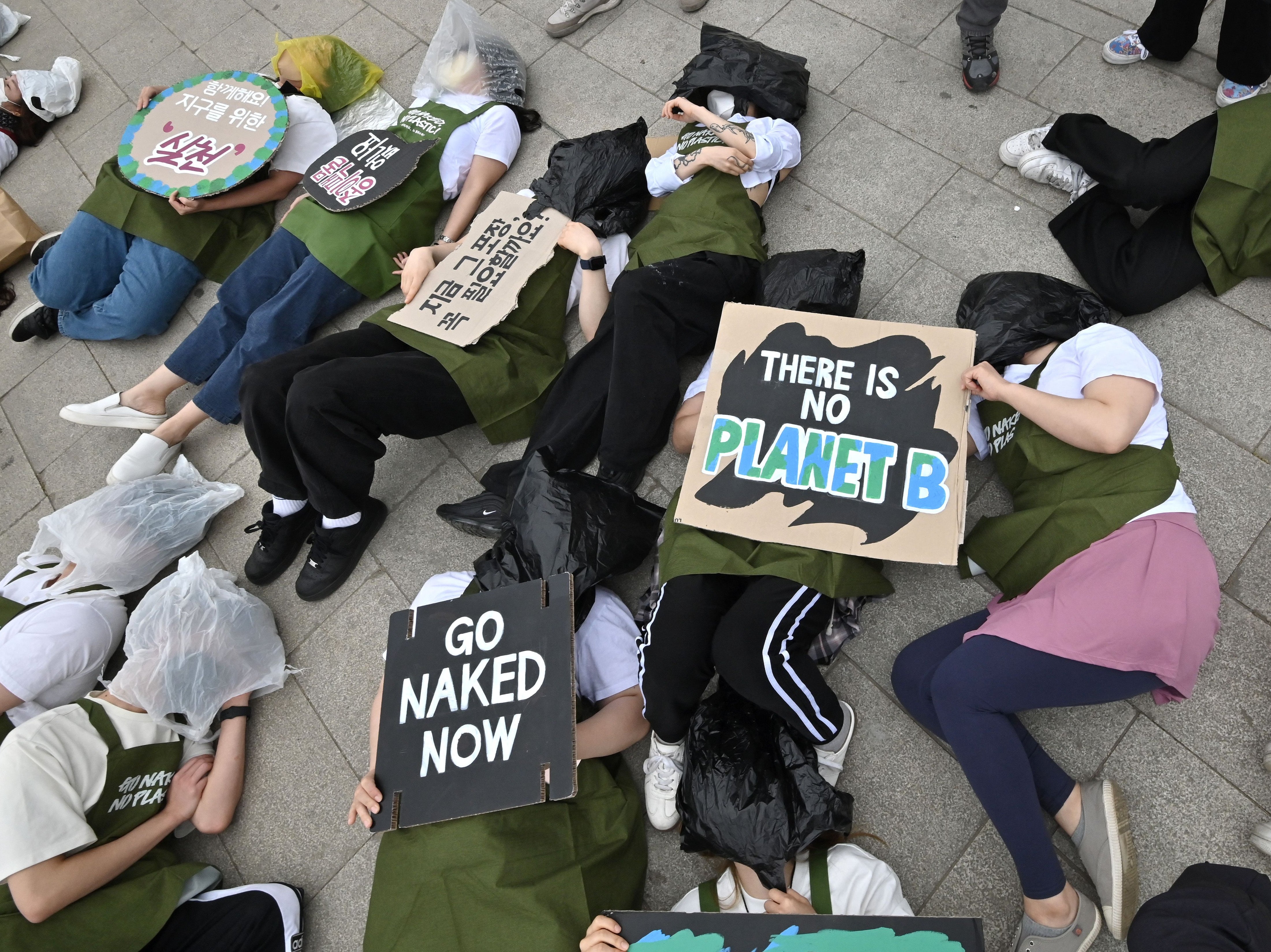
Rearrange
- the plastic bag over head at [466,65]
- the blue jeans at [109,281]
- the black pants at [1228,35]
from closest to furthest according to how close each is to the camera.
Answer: the black pants at [1228,35] → the blue jeans at [109,281] → the plastic bag over head at [466,65]

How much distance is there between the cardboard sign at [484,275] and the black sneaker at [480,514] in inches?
21.3

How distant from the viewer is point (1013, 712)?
6.42 ft

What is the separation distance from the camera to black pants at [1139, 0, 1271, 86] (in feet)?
8.61

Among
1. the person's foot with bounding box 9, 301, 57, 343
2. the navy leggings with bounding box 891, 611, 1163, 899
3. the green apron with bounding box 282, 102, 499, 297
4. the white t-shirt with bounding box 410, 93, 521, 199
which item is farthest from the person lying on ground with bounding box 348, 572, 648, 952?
the person's foot with bounding box 9, 301, 57, 343

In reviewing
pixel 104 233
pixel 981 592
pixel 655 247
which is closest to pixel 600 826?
pixel 981 592

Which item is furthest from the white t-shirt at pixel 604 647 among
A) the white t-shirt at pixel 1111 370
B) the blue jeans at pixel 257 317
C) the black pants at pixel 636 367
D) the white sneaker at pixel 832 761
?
the blue jeans at pixel 257 317

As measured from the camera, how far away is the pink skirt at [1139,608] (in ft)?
5.92

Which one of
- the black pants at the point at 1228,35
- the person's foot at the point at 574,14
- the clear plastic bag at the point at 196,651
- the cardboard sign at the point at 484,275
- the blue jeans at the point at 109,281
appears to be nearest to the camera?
the clear plastic bag at the point at 196,651

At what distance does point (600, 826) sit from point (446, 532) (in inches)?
49.2

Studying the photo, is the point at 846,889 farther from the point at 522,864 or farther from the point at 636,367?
the point at 636,367

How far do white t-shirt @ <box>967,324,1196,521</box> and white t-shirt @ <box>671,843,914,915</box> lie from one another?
1.10 metres

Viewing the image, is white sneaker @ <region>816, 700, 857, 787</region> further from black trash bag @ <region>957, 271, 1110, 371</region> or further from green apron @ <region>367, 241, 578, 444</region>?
green apron @ <region>367, 241, 578, 444</region>

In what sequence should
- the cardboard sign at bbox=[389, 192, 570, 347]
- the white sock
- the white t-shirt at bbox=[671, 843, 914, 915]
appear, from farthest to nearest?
the white sock, the cardboard sign at bbox=[389, 192, 570, 347], the white t-shirt at bbox=[671, 843, 914, 915]

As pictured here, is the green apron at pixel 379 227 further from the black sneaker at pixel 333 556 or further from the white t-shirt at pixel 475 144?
the black sneaker at pixel 333 556
